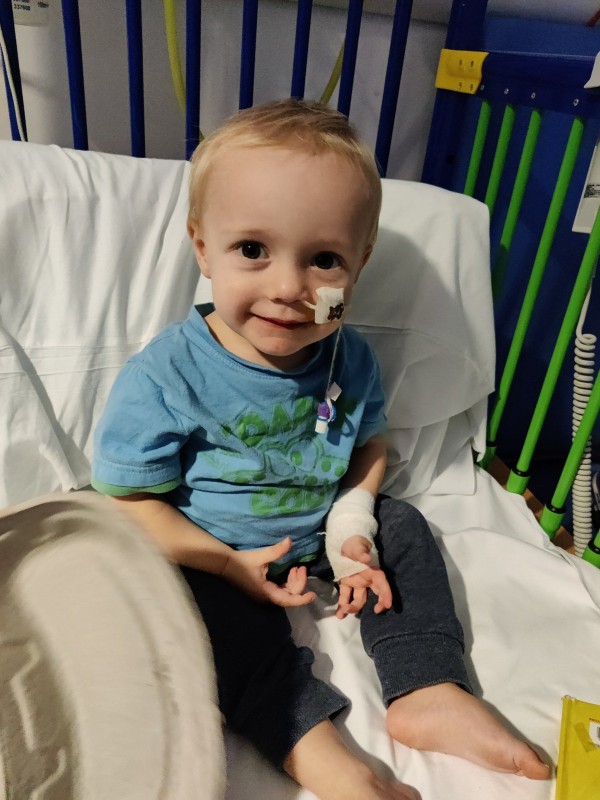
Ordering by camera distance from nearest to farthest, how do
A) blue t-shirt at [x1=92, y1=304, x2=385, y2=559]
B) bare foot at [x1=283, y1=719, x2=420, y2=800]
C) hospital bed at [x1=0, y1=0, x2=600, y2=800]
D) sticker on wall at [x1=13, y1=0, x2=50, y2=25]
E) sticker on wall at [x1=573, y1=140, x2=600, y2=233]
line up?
1. hospital bed at [x1=0, y1=0, x2=600, y2=800]
2. bare foot at [x1=283, y1=719, x2=420, y2=800]
3. blue t-shirt at [x1=92, y1=304, x2=385, y2=559]
4. sticker on wall at [x1=573, y1=140, x2=600, y2=233]
5. sticker on wall at [x1=13, y1=0, x2=50, y2=25]

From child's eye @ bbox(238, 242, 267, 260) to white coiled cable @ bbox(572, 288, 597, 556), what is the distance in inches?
20.2

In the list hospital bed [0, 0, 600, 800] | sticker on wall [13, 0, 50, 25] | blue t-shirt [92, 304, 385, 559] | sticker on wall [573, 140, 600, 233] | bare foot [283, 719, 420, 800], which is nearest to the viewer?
hospital bed [0, 0, 600, 800]

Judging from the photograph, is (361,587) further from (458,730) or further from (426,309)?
(426,309)

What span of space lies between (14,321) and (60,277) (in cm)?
8

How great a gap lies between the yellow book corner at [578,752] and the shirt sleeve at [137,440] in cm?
48

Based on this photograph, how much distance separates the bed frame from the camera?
835mm

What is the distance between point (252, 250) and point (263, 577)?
1.19ft

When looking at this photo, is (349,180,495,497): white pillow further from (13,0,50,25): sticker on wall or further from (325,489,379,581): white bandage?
(13,0,50,25): sticker on wall

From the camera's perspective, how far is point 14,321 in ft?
2.52

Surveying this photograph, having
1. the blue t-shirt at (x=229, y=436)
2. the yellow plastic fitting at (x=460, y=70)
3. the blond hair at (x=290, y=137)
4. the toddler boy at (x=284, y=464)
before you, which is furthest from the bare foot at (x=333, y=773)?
the yellow plastic fitting at (x=460, y=70)

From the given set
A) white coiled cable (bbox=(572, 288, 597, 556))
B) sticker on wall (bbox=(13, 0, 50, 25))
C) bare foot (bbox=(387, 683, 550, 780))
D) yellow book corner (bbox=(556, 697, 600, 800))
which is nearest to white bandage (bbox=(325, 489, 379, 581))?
bare foot (bbox=(387, 683, 550, 780))

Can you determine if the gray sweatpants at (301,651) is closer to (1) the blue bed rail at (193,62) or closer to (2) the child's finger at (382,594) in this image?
(2) the child's finger at (382,594)

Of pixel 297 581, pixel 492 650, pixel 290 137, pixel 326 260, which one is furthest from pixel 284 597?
pixel 290 137

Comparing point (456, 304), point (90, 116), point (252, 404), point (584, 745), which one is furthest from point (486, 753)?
point (90, 116)
